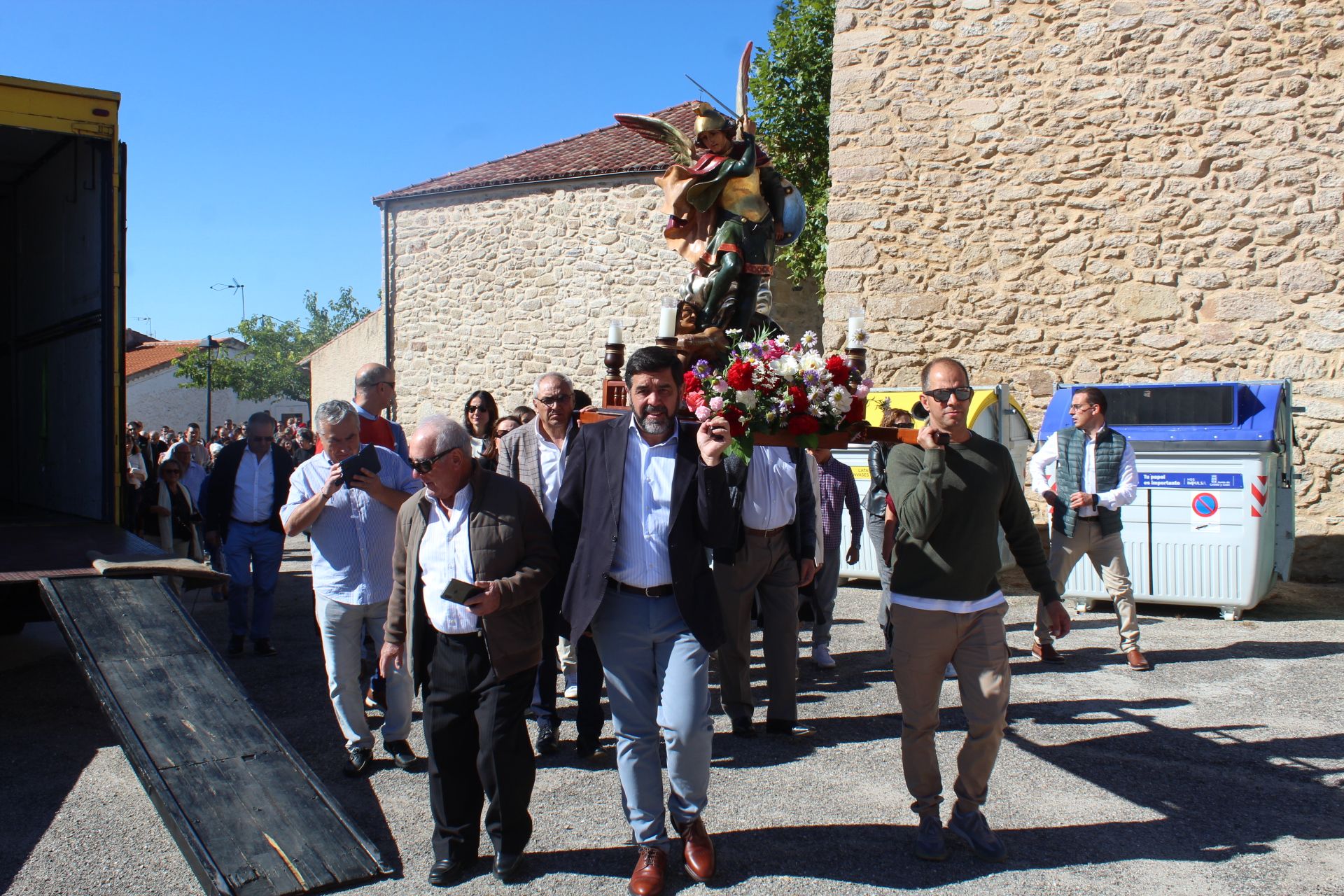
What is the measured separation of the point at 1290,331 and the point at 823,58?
933 centimetres

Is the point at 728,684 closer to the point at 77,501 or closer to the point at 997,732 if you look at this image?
the point at 997,732

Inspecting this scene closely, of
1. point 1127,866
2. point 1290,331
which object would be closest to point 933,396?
point 1127,866

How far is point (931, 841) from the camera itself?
375cm

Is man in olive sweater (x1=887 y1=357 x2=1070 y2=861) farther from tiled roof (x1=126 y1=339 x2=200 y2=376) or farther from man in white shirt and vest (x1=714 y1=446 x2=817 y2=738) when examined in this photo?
tiled roof (x1=126 y1=339 x2=200 y2=376)

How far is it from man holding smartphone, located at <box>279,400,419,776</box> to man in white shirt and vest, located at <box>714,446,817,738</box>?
1.70m

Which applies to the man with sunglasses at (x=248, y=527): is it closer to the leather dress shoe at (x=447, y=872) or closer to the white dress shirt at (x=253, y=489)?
the white dress shirt at (x=253, y=489)

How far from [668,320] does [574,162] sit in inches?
602

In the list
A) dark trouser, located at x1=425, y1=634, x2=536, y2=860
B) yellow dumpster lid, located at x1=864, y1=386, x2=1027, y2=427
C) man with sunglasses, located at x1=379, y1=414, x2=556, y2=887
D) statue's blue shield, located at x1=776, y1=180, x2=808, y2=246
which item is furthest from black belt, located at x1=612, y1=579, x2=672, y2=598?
yellow dumpster lid, located at x1=864, y1=386, x2=1027, y2=427

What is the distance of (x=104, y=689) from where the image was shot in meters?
4.32

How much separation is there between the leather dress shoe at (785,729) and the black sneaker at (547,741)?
44.7 inches

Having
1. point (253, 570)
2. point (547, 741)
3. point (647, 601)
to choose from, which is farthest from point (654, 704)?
point (253, 570)

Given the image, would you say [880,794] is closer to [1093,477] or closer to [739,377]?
[739,377]

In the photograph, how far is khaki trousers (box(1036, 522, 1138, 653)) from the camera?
680cm

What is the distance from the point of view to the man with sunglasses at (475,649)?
366 centimetres
